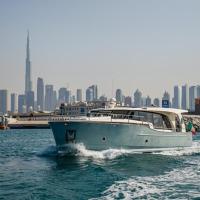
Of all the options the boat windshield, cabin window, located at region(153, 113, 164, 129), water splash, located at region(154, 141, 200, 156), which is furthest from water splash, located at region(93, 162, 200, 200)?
cabin window, located at region(153, 113, 164, 129)

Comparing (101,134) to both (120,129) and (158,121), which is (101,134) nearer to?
(120,129)

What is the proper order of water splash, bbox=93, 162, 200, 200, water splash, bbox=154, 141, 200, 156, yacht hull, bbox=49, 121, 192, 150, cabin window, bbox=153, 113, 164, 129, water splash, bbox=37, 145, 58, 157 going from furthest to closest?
cabin window, bbox=153, 113, 164, 129
water splash, bbox=154, 141, 200, 156
water splash, bbox=37, 145, 58, 157
yacht hull, bbox=49, 121, 192, 150
water splash, bbox=93, 162, 200, 200

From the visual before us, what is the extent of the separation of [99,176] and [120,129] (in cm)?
850

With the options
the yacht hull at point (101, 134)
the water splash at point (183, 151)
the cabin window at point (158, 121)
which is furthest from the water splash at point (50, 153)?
the water splash at point (183, 151)

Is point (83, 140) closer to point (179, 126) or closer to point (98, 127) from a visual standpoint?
point (98, 127)

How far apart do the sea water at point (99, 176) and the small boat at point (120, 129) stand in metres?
0.63

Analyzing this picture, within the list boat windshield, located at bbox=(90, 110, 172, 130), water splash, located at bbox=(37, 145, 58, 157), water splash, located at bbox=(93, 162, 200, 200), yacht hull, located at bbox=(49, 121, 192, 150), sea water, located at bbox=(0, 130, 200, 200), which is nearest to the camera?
water splash, located at bbox=(93, 162, 200, 200)

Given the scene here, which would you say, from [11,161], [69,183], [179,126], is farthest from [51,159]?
[179,126]

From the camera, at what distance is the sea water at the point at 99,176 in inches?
604

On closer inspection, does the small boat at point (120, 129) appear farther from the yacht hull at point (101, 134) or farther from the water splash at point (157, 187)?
the water splash at point (157, 187)

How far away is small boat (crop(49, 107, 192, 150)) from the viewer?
87.0 ft

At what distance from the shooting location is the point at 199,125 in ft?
401

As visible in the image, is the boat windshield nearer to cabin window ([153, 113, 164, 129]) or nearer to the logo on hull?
cabin window ([153, 113, 164, 129])

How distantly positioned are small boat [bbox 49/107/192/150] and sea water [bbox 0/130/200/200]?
628 millimetres
